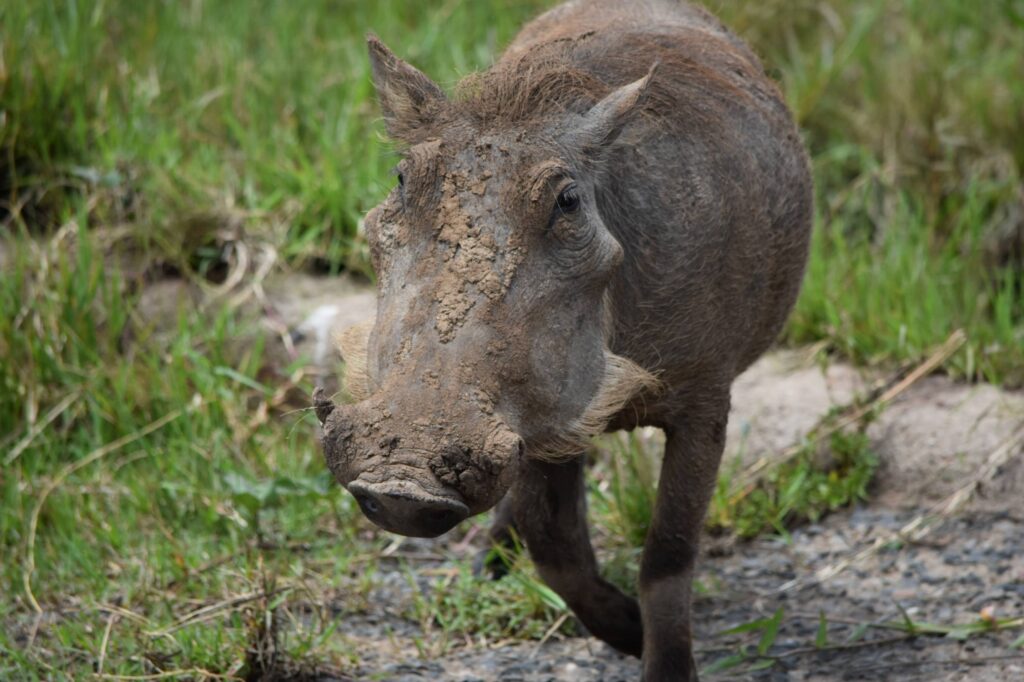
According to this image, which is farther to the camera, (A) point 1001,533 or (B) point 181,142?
(B) point 181,142

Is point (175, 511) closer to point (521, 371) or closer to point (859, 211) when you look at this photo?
point (521, 371)

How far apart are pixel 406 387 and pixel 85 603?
5.53 ft

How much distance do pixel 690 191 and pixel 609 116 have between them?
0.36 metres

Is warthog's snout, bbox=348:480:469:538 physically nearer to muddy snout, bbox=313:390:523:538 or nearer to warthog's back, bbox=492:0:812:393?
muddy snout, bbox=313:390:523:538

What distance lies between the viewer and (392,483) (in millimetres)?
2373

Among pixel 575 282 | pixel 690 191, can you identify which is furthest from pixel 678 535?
pixel 575 282

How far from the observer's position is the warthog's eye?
277cm

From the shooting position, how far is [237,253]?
549 cm

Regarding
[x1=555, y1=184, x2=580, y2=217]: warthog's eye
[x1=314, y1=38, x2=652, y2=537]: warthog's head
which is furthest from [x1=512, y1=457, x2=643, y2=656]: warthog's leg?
[x1=555, y1=184, x2=580, y2=217]: warthog's eye

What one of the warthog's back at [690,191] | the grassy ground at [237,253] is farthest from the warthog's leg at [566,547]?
the warthog's back at [690,191]

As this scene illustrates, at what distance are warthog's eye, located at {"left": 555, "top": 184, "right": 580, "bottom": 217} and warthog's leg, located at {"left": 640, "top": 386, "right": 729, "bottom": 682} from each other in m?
0.78

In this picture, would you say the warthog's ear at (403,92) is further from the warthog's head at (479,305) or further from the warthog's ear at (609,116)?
the warthog's ear at (609,116)

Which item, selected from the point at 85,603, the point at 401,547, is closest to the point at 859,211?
the point at 401,547

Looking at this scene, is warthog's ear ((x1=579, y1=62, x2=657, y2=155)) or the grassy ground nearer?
warthog's ear ((x1=579, y1=62, x2=657, y2=155))
